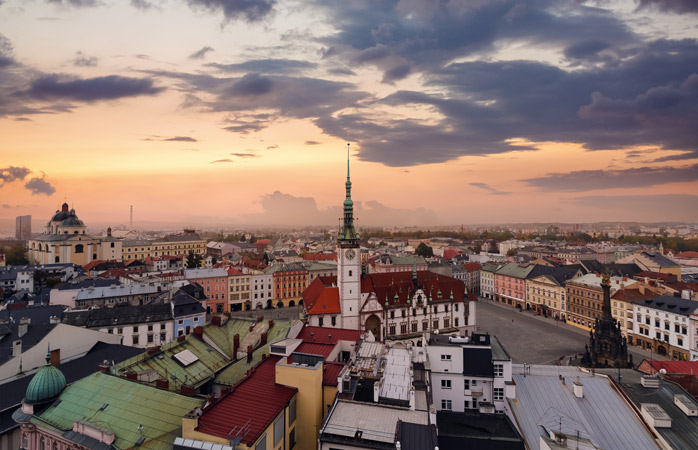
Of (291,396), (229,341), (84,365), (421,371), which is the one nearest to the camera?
(291,396)

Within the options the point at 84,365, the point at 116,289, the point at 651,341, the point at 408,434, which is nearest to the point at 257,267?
the point at 116,289

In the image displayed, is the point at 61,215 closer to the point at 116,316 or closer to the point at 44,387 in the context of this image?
the point at 116,316

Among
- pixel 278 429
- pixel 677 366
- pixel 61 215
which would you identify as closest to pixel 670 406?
pixel 677 366

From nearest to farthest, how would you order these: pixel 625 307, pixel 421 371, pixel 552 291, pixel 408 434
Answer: pixel 408 434
pixel 421 371
pixel 625 307
pixel 552 291

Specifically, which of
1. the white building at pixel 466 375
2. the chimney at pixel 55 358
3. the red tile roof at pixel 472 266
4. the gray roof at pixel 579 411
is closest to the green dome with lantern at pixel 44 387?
the chimney at pixel 55 358

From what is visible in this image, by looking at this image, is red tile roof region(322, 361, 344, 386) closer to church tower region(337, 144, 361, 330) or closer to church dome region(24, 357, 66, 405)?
church dome region(24, 357, 66, 405)

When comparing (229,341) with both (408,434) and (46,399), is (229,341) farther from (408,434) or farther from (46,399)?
(408,434)

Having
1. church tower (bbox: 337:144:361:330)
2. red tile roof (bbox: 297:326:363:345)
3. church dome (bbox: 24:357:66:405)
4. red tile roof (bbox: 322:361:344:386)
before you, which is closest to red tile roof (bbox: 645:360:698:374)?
red tile roof (bbox: 297:326:363:345)

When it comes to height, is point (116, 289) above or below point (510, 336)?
above
